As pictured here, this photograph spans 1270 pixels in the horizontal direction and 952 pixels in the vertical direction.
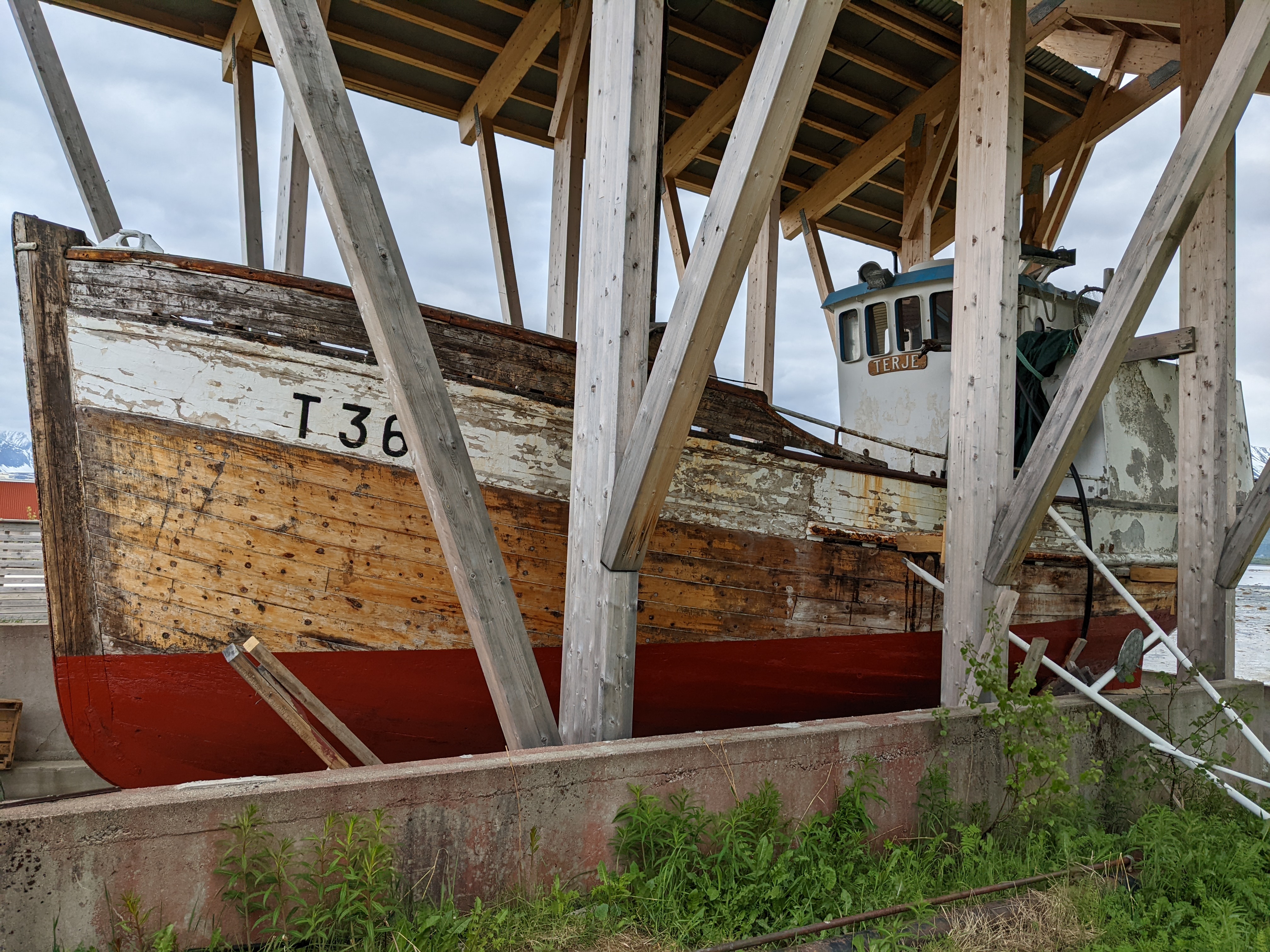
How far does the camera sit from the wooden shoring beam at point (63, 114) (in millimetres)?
4934

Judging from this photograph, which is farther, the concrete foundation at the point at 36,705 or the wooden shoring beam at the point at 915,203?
the wooden shoring beam at the point at 915,203

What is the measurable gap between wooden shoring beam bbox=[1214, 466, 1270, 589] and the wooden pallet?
1010cm

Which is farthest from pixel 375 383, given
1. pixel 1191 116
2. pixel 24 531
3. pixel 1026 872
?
pixel 24 531

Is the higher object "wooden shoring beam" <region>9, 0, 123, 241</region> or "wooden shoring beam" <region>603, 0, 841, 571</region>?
"wooden shoring beam" <region>9, 0, 123, 241</region>

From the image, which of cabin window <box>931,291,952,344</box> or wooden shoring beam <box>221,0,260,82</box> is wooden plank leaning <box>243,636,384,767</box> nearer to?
wooden shoring beam <box>221,0,260,82</box>

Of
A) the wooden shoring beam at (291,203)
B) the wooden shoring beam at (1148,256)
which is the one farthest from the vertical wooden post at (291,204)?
the wooden shoring beam at (1148,256)

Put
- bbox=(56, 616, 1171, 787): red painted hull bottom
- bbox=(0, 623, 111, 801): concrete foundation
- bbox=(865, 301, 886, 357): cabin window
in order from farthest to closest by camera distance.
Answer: bbox=(865, 301, 886, 357): cabin window
bbox=(0, 623, 111, 801): concrete foundation
bbox=(56, 616, 1171, 787): red painted hull bottom

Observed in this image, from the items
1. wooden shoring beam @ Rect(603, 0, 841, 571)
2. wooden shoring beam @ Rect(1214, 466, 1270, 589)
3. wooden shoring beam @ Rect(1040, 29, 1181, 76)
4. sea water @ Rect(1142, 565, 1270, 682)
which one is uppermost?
wooden shoring beam @ Rect(1040, 29, 1181, 76)

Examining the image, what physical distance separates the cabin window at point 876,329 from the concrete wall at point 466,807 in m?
4.50

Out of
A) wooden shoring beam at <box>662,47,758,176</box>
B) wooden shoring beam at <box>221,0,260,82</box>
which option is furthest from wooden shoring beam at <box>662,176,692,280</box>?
wooden shoring beam at <box>221,0,260,82</box>

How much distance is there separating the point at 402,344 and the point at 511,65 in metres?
5.36

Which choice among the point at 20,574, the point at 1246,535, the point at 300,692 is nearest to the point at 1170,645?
the point at 1246,535

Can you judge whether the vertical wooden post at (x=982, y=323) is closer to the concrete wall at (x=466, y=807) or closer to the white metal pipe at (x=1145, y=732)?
the white metal pipe at (x=1145, y=732)

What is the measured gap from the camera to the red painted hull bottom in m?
3.41
